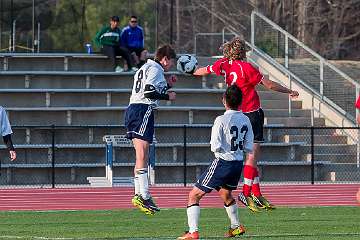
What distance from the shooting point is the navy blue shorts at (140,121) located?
54.7ft

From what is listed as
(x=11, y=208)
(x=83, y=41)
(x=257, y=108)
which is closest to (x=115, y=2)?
(x=83, y=41)

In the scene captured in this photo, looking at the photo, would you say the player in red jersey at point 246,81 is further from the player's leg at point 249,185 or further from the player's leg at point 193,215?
the player's leg at point 193,215

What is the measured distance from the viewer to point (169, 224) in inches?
653

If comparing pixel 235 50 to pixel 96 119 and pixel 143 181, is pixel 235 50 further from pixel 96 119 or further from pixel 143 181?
pixel 96 119

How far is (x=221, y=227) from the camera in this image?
16.0 meters

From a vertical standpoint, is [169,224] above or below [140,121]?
below

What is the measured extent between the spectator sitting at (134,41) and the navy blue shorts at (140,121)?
13.8m

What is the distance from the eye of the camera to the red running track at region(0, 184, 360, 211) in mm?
21328

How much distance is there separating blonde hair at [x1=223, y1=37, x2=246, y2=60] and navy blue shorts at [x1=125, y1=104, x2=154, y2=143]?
1378 millimetres

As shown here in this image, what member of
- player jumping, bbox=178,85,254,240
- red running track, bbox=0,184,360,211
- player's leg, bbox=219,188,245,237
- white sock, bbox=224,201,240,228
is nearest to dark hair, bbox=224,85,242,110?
player jumping, bbox=178,85,254,240

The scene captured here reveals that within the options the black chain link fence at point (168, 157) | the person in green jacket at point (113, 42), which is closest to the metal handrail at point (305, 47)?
the black chain link fence at point (168, 157)

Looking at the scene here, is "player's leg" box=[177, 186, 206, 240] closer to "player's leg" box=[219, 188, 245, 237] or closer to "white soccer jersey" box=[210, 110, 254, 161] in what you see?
"player's leg" box=[219, 188, 245, 237]

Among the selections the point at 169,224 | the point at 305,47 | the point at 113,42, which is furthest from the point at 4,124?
the point at 305,47

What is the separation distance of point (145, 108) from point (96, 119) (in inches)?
522
